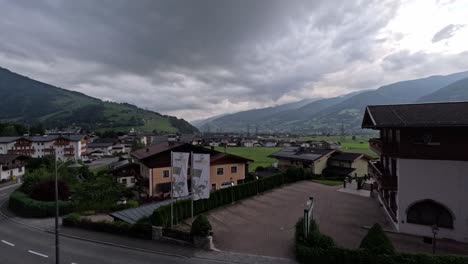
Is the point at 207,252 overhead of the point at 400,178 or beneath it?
beneath

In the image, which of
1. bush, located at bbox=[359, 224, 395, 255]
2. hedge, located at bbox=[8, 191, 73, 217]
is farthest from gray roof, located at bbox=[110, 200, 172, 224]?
bush, located at bbox=[359, 224, 395, 255]

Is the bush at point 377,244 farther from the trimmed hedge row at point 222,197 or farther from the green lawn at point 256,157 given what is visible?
the green lawn at point 256,157

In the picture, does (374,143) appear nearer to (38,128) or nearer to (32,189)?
(32,189)

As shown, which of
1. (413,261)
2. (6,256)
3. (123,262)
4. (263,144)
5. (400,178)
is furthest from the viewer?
(263,144)

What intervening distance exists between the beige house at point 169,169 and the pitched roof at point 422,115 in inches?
980

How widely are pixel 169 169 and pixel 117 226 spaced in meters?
18.8

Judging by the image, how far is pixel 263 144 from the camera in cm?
16338

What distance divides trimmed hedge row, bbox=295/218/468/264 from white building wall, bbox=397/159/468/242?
22.9 ft

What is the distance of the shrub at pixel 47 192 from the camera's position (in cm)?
3238

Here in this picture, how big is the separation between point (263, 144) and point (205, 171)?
14260 cm

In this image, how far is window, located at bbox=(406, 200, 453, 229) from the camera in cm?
2021

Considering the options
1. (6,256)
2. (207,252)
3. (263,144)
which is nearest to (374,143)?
(207,252)

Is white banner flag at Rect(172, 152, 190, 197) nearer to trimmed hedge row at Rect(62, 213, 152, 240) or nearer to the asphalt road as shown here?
trimmed hedge row at Rect(62, 213, 152, 240)

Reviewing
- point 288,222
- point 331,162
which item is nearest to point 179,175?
point 288,222
